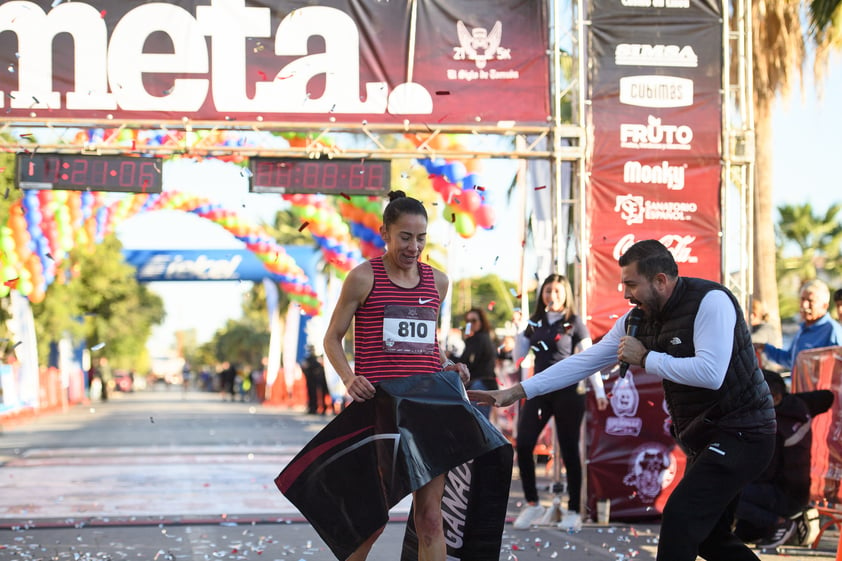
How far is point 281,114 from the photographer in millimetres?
9781

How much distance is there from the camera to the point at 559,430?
9.02 m

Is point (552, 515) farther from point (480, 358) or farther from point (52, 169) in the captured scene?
point (52, 169)

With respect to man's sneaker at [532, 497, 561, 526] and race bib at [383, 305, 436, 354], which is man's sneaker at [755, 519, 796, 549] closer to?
man's sneaker at [532, 497, 561, 526]

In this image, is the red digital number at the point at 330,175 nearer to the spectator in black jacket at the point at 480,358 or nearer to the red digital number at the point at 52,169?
the spectator in black jacket at the point at 480,358

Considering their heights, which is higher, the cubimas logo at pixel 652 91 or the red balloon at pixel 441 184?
the cubimas logo at pixel 652 91

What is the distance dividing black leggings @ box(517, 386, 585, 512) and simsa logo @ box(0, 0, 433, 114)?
10.0ft

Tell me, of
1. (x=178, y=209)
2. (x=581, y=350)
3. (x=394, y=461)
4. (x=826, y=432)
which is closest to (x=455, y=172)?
(x=581, y=350)

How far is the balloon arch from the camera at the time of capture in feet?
53.4

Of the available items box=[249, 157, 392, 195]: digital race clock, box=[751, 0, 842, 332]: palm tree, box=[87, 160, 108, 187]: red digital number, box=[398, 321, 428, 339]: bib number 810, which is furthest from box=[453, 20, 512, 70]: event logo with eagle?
box=[751, 0, 842, 332]: palm tree

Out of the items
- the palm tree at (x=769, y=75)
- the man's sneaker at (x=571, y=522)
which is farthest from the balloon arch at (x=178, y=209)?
the man's sneaker at (x=571, y=522)

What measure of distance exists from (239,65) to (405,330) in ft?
16.4

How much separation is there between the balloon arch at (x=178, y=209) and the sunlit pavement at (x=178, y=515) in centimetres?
342

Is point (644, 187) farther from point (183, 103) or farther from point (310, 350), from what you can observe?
point (310, 350)

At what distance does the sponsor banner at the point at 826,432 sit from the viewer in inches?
327
